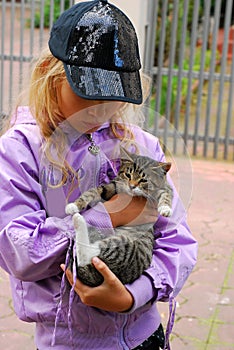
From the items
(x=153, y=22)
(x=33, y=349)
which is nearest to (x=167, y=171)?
(x=33, y=349)

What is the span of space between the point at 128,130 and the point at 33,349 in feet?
6.84

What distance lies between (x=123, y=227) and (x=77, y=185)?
185mm

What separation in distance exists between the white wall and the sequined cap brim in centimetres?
483

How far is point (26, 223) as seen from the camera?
2.04 meters

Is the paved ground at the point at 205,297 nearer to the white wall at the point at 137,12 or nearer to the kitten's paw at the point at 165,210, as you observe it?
the kitten's paw at the point at 165,210

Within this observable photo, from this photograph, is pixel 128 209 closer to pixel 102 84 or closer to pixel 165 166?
pixel 165 166

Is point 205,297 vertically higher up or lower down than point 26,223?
lower down

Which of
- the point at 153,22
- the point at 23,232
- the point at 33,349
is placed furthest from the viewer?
the point at 153,22

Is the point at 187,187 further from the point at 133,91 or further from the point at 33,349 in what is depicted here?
the point at 33,349

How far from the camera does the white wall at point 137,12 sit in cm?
706

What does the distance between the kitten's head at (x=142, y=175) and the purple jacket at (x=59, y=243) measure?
0.08 metres

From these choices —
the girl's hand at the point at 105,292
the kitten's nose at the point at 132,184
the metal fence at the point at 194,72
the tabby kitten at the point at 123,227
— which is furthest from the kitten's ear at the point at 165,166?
the metal fence at the point at 194,72

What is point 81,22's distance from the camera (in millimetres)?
2059

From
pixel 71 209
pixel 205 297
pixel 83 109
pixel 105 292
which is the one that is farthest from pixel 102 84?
pixel 205 297
